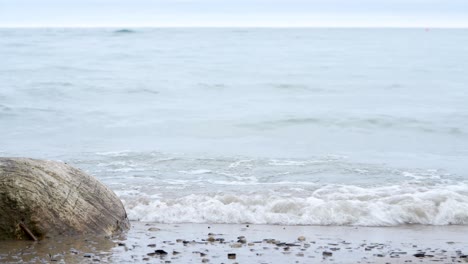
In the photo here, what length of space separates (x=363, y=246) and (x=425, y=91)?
866 inches

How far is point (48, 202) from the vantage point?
25.9 feet

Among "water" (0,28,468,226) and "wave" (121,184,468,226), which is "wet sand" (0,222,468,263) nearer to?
"wave" (121,184,468,226)

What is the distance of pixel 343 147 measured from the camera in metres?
17.2

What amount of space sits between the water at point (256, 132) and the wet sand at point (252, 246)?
72 centimetres

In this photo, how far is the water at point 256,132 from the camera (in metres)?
10.6

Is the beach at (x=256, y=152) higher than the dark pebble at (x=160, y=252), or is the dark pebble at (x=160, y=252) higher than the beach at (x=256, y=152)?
the beach at (x=256, y=152)

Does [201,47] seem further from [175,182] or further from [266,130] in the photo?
[175,182]

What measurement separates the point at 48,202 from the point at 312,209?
4072 mm

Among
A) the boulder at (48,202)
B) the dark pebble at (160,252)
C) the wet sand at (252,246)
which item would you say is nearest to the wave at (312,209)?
the wet sand at (252,246)

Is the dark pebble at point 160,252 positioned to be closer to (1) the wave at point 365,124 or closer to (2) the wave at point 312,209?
(2) the wave at point 312,209

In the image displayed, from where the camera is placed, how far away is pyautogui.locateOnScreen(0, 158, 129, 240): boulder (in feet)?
25.6

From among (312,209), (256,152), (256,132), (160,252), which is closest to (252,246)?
(160,252)

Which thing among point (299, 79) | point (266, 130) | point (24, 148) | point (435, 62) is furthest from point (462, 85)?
point (24, 148)

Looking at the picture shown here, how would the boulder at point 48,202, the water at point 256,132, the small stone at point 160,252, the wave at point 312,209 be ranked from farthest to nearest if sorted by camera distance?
the water at point 256,132 < the wave at point 312,209 < the boulder at point 48,202 < the small stone at point 160,252
